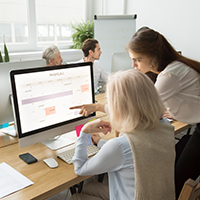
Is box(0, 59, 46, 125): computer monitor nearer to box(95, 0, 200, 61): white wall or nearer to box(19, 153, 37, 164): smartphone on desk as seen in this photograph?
box(19, 153, 37, 164): smartphone on desk

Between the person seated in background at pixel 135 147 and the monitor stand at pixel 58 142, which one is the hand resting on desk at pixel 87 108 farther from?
the person seated in background at pixel 135 147

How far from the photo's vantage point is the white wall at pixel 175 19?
3.54 m

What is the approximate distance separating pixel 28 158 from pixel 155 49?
102 centimetres

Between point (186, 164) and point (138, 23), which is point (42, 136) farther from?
point (138, 23)

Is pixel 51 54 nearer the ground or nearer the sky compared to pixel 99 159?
nearer the sky

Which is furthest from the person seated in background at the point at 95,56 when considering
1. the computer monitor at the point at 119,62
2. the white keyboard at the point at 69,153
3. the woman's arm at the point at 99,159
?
the woman's arm at the point at 99,159

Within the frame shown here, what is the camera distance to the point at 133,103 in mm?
980

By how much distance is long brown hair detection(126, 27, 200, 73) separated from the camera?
1.57 metres

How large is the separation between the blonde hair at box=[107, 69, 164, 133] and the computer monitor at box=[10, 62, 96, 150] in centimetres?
45

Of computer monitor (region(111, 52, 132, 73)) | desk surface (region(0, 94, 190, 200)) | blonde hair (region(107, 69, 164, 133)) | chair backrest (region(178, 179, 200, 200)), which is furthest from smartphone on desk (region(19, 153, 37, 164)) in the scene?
computer monitor (region(111, 52, 132, 73))

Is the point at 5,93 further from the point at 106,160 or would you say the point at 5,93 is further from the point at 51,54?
the point at 51,54

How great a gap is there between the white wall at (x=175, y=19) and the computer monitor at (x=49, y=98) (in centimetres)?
260

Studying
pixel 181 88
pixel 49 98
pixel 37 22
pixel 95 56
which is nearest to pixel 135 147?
pixel 49 98

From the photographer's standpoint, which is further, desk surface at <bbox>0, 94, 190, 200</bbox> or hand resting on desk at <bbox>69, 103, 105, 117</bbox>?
hand resting on desk at <bbox>69, 103, 105, 117</bbox>
